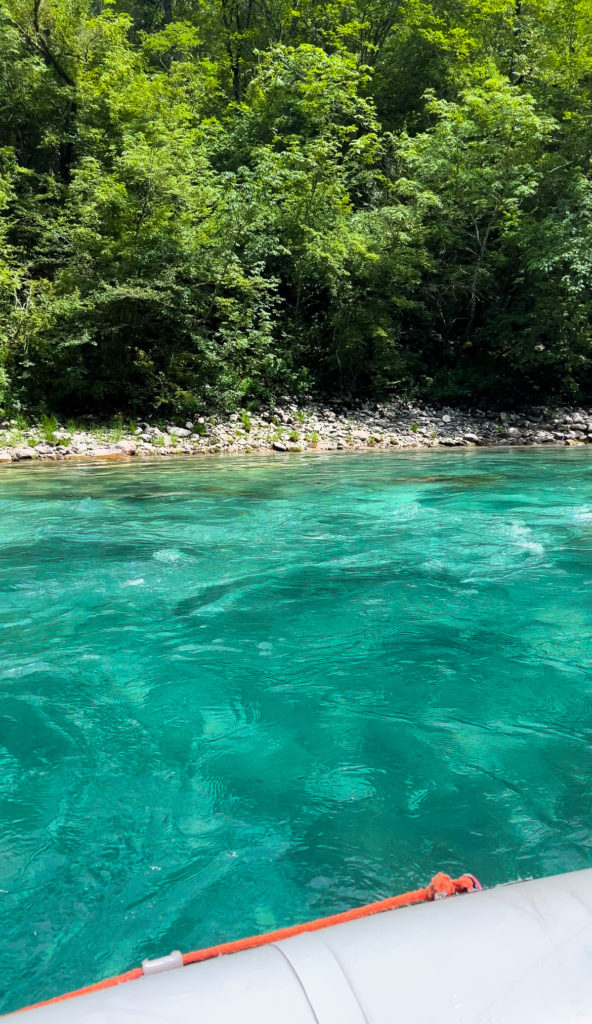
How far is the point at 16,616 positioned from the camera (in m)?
4.08

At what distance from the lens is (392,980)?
89 cm

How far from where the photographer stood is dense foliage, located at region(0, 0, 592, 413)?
14.7m

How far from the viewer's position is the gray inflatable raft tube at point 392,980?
0.84 meters

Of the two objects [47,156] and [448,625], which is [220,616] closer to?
[448,625]

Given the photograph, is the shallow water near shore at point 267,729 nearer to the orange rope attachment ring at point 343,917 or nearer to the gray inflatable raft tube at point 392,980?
the orange rope attachment ring at point 343,917

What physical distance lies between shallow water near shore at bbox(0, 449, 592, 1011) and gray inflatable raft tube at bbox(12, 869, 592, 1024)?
826 mm

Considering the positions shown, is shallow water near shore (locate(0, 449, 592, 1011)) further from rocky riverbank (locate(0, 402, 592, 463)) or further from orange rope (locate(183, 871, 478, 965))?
rocky riverbank (locate(0, 402, 592, 463))

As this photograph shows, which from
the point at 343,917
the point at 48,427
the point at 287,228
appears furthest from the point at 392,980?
the point at 287,228

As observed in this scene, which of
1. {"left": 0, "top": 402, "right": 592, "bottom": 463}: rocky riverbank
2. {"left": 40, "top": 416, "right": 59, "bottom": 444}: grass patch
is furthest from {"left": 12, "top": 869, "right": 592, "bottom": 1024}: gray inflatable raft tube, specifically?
{"left": 40, "top": 416, "right": 59, "bottom": 444}: grass patch

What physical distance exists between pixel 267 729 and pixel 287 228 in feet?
52.6

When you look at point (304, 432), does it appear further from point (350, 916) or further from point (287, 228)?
point (350, 916)

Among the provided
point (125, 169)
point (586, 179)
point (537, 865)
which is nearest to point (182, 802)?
point (537, 865)

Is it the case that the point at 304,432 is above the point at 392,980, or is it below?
below

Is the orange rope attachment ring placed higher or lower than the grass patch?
higher
